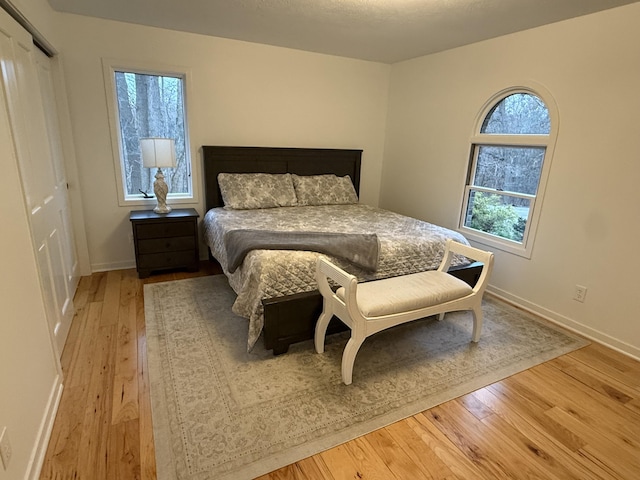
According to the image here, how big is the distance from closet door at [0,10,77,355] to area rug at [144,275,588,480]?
0.62m

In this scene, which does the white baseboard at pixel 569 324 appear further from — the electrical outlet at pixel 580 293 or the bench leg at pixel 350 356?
the bench leg at pixel 350 356

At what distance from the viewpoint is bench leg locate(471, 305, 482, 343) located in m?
2.49

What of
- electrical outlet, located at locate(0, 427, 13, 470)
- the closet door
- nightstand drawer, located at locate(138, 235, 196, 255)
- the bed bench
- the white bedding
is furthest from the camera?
nightstand drawer, located at locate(138, 235, 196, 255)

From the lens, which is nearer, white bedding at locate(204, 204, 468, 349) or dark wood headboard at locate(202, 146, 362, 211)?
white bedding at locate(204, 204, 468, 349)

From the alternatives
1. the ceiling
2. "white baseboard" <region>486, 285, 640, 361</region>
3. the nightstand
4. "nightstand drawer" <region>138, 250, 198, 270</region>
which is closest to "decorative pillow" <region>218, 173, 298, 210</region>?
the nightstand

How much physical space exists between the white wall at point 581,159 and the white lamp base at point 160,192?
304cm

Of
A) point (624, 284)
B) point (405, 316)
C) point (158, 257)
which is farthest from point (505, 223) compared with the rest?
point (158, 257)

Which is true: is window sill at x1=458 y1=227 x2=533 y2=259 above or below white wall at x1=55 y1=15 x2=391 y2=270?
below

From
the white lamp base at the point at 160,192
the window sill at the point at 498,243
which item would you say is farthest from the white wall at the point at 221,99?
the window sill at the point at 498,243

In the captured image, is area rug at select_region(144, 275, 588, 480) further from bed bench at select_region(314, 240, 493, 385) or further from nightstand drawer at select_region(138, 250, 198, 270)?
nightstand drawer at select_region(138, 250, 198, 270)

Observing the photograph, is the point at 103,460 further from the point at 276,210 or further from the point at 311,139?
the point at 311,139

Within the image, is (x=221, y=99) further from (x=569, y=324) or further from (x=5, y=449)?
(x=569, y=324)

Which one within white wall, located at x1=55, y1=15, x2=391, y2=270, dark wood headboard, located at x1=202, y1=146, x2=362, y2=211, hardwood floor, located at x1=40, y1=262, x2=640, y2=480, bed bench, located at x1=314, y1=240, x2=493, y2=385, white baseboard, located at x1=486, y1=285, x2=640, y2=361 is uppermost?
white wall, located at x1=55, y1=15, x2=391, y2=270

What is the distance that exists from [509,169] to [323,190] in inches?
75.1
